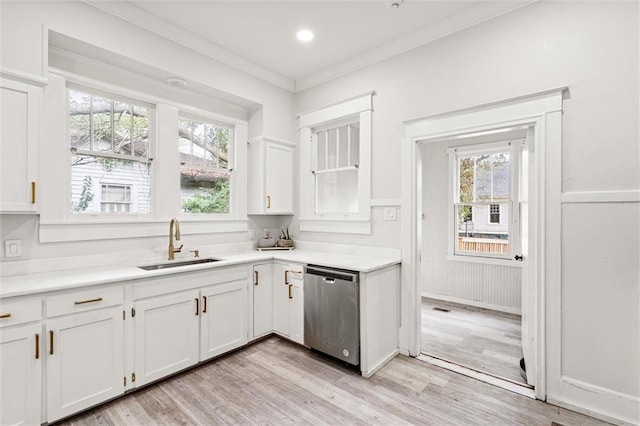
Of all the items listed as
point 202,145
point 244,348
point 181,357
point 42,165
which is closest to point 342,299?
point 244,348

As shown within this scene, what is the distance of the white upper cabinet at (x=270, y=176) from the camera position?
3.73 metres

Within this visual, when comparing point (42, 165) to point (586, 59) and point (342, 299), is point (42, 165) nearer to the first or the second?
point (342, 299)

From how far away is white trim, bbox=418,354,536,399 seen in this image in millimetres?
2356

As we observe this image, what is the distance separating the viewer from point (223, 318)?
2895mm

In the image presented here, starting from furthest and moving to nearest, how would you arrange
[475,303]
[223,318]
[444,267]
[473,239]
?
[444,267], [473,239], [475,303], [223,318]

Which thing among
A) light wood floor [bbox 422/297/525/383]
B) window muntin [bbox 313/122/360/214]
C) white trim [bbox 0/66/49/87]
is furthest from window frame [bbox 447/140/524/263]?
white trim [bbox 0/66/49/87]

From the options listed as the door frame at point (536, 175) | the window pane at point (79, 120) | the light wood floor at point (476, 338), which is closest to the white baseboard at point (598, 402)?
the door frame at point (536, 175)

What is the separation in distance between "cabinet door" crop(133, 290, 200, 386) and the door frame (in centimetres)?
196

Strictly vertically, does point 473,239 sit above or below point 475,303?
above

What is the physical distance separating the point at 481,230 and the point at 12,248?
5.12 m

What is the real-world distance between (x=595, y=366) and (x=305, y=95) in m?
3.77

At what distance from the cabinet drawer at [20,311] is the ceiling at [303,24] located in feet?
7.38

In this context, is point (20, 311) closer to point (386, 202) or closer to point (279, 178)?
point (279, 178)

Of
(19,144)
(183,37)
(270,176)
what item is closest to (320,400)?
(270,176)
